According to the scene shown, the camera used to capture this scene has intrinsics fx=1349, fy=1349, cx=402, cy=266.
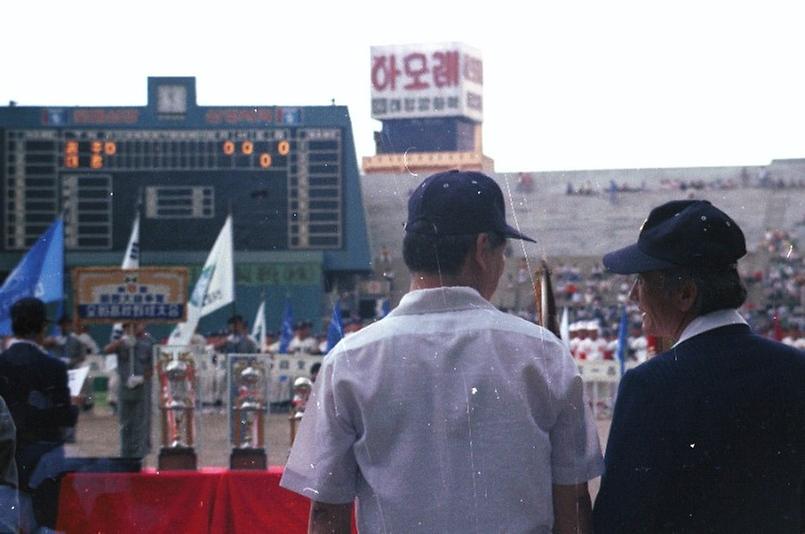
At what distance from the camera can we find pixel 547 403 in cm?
190

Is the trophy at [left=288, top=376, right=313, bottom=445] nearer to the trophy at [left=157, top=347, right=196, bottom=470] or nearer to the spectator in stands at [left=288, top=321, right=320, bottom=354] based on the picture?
the trophy at [left=157, top=347, right=196, bottom=470]

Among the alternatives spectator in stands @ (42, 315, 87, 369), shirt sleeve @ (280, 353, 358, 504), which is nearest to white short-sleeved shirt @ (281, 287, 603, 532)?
shirt sleeve @ (280, 353, 358, 504)

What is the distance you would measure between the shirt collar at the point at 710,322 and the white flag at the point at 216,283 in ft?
36.1

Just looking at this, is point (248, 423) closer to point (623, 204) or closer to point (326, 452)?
point (326, 452)

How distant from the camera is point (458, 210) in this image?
1957 millimetres

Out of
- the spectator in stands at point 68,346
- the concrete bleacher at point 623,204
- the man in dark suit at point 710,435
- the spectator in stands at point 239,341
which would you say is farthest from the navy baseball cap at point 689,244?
the concrete bleacher at point 623,204

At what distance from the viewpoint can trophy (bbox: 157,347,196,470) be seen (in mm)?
6562

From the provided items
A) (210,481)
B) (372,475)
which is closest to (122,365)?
(210,481)

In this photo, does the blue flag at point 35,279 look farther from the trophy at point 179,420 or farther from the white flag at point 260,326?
the white flag at point 260,326

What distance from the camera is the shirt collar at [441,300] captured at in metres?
1.94

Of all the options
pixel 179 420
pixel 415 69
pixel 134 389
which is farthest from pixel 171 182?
pixel 179 420

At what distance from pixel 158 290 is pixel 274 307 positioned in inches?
446

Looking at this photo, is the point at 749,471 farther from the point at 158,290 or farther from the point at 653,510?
the point at 158,290

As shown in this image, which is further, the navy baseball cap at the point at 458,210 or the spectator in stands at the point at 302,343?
the spectator in stands at the point at 302,343
